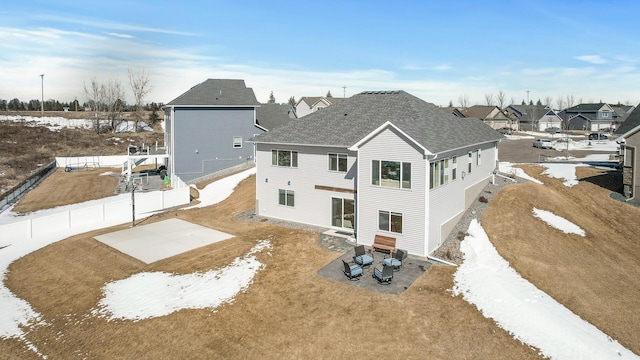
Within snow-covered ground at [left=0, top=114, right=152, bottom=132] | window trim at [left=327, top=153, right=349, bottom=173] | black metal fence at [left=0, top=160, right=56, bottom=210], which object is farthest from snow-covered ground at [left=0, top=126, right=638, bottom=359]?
snow-covered ground at [left=0, top=114, right=152, bottom=132]

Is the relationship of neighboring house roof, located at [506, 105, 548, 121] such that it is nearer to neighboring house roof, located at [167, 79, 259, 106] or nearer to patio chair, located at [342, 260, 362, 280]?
neighboring house roof, located at [167, 79, 259, 106]

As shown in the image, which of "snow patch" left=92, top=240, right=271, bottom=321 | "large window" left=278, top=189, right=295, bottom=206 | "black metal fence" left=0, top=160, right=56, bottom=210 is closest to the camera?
"snow patch" left=92, top=240, right=271, bottom=321

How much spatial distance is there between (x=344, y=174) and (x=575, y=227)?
15.3m

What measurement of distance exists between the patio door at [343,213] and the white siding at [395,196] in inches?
99.2

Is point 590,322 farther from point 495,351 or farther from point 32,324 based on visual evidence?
point 32,324

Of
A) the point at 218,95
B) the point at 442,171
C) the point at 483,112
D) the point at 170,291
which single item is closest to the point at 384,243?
the point at 442,171

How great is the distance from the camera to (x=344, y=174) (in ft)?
87.8

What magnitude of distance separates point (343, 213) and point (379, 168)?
16.3ft

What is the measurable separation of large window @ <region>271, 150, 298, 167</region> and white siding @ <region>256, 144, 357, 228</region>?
0.29m

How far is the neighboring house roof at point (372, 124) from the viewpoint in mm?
26125

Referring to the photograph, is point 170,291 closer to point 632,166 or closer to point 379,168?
point 379,168

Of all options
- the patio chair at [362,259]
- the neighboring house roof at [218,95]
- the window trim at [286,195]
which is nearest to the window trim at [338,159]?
the window trim at [286,195]

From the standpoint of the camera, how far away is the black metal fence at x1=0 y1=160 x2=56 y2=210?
3778cm

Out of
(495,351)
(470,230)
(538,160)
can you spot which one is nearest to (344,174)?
(470,230)
